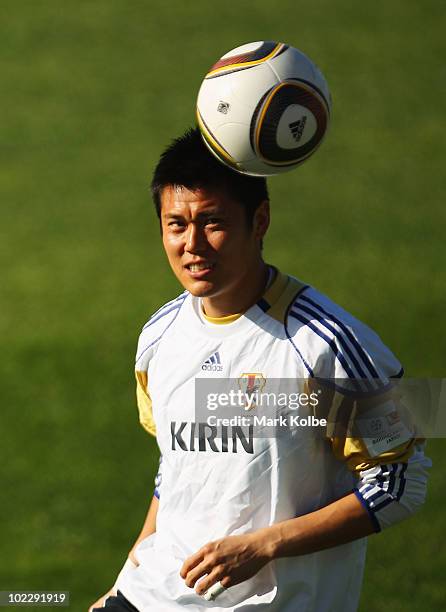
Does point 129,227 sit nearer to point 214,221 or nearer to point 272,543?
point 214,221

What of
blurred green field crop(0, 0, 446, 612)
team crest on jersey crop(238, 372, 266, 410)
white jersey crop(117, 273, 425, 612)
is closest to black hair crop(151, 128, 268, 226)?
white jersey crop(117, 273, 425, 612)

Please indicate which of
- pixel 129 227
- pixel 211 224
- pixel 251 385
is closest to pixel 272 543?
pixel 251 385

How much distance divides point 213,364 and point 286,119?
3.19 feet

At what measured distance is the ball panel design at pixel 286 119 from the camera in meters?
4.59

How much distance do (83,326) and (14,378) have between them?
1412 millimetres

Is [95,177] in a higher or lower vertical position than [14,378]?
higher

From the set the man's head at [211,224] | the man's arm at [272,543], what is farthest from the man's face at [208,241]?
the man's arm at [272,543]

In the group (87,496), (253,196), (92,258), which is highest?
(253,196)

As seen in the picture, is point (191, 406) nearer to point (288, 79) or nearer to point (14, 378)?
point (288, 79)

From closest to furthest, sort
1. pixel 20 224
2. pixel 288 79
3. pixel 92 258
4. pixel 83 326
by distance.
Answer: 1. pixel 288 79
2. pixel 83 326
3. pixel 92 258
4. pixel 20 224

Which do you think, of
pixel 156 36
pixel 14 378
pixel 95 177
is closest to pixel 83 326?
pixel 14 378

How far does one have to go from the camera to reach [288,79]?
4586 mm

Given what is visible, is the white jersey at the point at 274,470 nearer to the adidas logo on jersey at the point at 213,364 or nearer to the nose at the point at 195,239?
the adidas logo on jersey at the point at 213,364

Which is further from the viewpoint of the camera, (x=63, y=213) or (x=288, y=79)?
(x=63, y=213)
